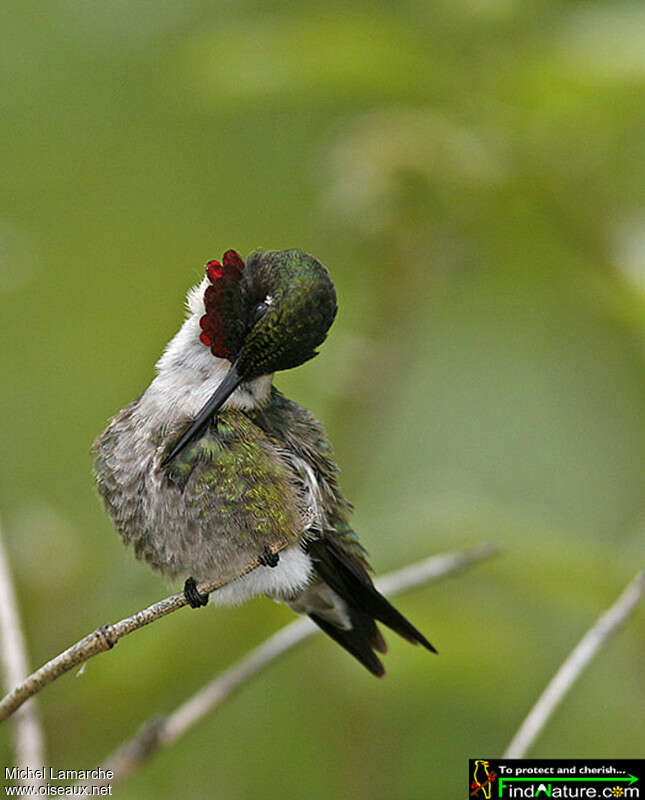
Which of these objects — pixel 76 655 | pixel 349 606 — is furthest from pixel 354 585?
pixel 76 655

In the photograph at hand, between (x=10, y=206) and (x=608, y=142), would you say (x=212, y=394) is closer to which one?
(x=608, y=142)

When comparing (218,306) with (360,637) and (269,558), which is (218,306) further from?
(360,637)

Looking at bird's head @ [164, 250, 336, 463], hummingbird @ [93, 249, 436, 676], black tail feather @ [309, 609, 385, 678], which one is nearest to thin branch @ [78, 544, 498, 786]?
black tail feather @ [309, 609, 385, 678]

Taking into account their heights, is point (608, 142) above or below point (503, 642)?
above

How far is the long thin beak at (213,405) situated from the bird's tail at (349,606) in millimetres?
316

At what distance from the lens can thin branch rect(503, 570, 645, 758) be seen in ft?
5.61

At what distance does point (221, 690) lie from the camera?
1899mm

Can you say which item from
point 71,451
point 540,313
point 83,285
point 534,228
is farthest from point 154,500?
point 540,313

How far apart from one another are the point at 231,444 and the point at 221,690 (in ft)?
1.85

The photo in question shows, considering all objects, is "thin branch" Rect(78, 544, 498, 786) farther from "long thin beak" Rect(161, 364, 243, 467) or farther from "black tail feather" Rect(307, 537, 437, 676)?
"long thin beak" Rect(161, 364, 243, 467)

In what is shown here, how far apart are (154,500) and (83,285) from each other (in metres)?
2.84

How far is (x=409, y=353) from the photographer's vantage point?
2.75 m

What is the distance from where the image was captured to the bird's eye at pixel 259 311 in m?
1.45

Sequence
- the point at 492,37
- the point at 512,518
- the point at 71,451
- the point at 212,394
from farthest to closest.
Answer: the point at 71,451, the point at 492,37, the point at 512,518, the point at 212,394
